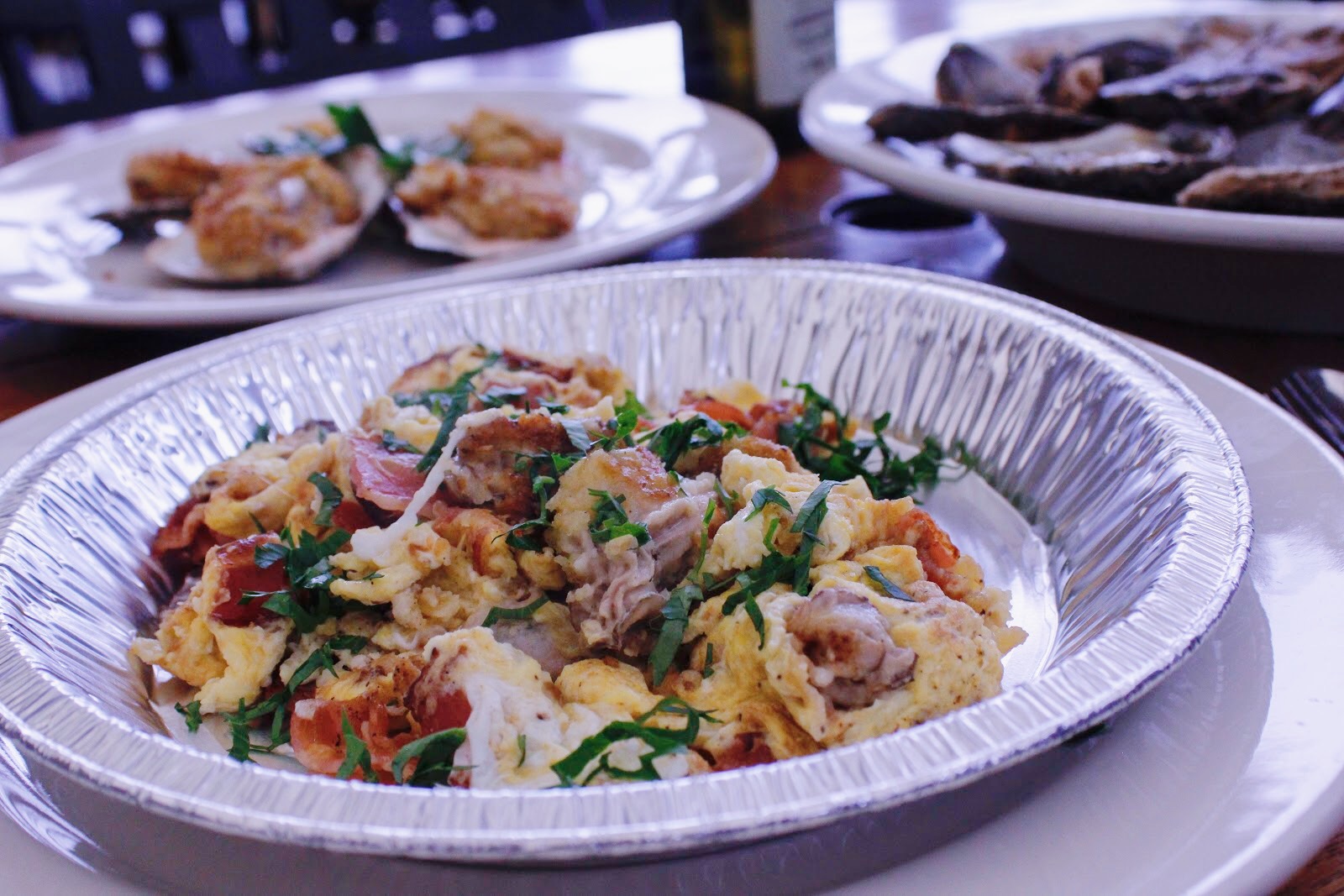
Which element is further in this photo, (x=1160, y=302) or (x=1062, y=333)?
(x=1160, y=302)

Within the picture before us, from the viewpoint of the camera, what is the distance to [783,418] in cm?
129

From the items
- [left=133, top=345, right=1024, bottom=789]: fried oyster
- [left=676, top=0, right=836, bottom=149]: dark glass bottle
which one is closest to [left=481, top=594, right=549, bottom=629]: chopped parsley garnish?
[left=133, top=345, right=1024, bottom=789]: fried oyster

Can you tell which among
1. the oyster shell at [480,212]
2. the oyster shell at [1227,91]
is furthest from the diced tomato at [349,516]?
the oyster shell at [1227,91]

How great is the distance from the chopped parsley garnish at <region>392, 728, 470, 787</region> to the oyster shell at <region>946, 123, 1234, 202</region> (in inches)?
52.5

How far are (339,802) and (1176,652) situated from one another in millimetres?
537

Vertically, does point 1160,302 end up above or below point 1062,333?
below

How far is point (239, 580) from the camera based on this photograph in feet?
3.38

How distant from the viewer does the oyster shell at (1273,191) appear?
1575 mm

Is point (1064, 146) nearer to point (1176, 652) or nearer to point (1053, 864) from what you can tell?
point (1176, 652)

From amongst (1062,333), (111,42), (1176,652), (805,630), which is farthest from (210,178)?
(111,42)

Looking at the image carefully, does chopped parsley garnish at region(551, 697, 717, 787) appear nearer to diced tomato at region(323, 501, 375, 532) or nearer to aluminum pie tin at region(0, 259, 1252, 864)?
aluminum pie tin at region(0, 259, 1252, 864)

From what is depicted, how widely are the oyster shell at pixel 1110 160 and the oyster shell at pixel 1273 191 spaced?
90mm

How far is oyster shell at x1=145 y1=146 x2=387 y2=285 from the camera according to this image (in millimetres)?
2010

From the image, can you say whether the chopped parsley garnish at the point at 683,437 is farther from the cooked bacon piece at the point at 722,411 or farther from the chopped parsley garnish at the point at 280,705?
the chopped parsley garnish at the point at 280,705
